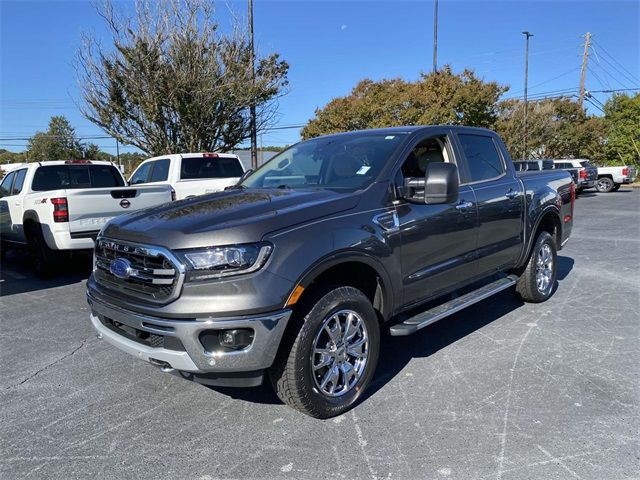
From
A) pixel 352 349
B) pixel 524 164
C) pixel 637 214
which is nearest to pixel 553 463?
pixel 352 349

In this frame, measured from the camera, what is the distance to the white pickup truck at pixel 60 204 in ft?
22.4

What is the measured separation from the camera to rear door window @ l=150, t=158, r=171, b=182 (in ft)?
33.0

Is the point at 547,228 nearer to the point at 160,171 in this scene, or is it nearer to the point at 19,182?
the point at 160,171

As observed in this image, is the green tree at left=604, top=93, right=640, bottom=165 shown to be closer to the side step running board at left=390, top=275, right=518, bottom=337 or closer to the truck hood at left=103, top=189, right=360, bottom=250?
the side step running board at left=390, top=275, right=518, bottom=337

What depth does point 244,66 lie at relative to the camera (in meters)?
17.0

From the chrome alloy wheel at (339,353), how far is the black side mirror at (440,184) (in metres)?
0.99

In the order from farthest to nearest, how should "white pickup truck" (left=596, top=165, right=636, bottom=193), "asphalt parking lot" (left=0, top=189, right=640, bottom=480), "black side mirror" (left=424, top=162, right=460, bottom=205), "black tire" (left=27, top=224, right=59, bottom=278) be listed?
"white pickup truck" (left=596, top=165, right=636, bottom=193) < "black tire" (left=27, top=224, right=59, bottom=278) < "black side mirror" (left=424, top=162, right=460, bottom=205) < "asphalt parking lot" (left=0, top=189, right=640, bottom=480)

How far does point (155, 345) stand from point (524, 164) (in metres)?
21.3

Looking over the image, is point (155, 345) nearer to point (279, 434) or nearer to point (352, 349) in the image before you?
point (279, 434)

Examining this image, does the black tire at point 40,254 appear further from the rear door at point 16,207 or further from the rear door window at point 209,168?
the rear door window at point 209,168

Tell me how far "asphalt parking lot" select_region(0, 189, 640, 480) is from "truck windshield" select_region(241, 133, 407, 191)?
1.54 meters

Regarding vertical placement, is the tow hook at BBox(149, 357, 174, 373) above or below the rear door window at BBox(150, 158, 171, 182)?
below

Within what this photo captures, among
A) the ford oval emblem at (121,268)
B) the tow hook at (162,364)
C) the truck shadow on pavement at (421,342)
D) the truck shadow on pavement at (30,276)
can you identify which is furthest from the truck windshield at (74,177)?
the tow hook at (162,364)

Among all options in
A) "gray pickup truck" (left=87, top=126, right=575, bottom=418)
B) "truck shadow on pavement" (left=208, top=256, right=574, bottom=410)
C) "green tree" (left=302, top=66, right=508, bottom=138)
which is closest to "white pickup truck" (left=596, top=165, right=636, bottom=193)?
"green tree" (left=302, top=66, right=508, bottom=138)
